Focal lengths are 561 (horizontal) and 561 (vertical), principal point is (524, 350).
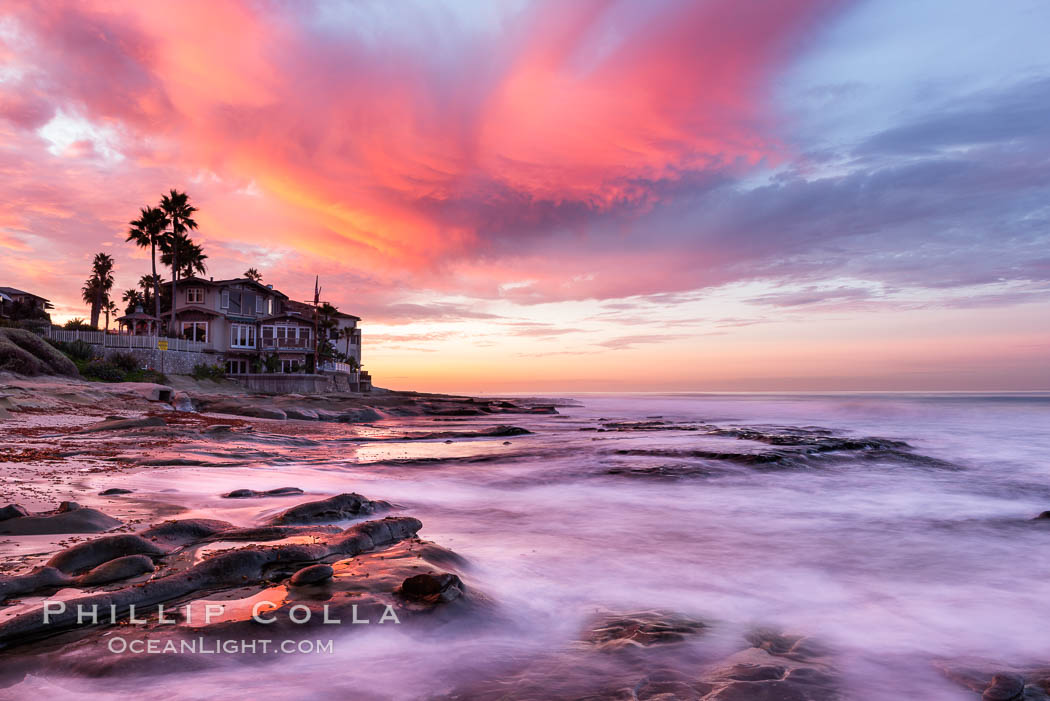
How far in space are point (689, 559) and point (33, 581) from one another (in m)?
6.07

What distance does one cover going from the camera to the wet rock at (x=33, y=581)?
12.1 feet

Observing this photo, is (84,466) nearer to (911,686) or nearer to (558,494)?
(558,494)

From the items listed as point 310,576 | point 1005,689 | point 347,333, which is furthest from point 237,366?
point 1005,689

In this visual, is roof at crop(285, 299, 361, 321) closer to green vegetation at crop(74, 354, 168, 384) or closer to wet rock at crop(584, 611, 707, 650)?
Result: green vegetation at crop(74, 354, 168, 384)

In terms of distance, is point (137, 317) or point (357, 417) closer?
point (357, 417)

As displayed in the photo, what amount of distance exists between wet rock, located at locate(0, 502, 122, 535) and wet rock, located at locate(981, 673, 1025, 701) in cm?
706

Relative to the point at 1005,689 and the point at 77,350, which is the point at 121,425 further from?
the point at 77,350

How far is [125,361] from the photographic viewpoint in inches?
1481

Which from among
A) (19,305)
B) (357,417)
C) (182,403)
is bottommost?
(357,417)

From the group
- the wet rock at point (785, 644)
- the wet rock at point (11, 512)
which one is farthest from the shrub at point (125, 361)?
the wet rock at point (785, 644)

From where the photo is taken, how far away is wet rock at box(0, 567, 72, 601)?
145 inches

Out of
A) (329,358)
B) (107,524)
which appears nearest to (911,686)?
(107,524)

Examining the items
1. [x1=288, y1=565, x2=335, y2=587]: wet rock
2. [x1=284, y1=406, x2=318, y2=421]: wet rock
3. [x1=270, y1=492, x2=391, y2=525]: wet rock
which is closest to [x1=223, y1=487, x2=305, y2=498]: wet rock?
[x1=270, y1=492, x2=391, y2=525]: wet rock

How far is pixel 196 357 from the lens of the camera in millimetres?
45688
